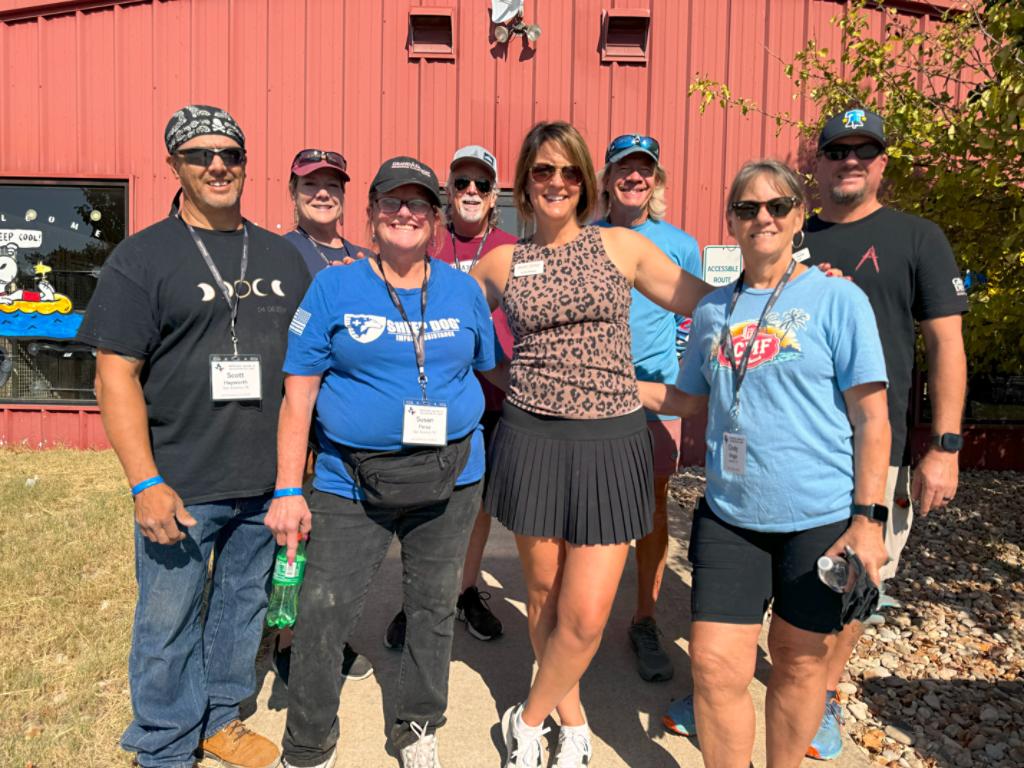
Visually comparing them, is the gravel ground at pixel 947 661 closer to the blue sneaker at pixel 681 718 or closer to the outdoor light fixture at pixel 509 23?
the blue sneaker at pixel 681 718

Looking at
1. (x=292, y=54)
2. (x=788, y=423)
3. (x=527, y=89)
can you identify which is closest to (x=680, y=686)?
(x=788, y=423)

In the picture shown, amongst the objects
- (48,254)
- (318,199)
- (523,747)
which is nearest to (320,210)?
(318,199)

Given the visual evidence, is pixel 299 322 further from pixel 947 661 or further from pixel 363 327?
pixel 947 661

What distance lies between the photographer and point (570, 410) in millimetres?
2113

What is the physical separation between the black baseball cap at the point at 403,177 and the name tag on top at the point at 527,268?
0.33m

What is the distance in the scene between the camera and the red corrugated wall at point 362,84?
6520mm

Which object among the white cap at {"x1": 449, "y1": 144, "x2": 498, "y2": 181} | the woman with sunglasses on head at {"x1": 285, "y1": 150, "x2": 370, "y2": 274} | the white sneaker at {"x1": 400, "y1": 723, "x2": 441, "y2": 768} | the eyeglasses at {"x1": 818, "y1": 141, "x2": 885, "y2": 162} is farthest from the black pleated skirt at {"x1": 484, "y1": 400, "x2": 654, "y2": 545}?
the woman with sunglasses on head at {"x1": 285, "y1": 150, "x2": 370, "y2": 274}

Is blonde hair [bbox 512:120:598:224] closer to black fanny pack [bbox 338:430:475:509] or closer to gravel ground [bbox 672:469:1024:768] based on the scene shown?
black fanny pack [bbox 338:430:475:509]

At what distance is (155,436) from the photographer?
6.82 ft

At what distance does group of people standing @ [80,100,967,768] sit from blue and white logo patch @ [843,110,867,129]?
0.01 metres

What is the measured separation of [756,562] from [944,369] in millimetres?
983

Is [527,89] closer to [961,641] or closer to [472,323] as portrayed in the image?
[472,323]

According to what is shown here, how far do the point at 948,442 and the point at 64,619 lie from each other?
13.3 ft

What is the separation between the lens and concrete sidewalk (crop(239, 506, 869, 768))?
2.44 meters
